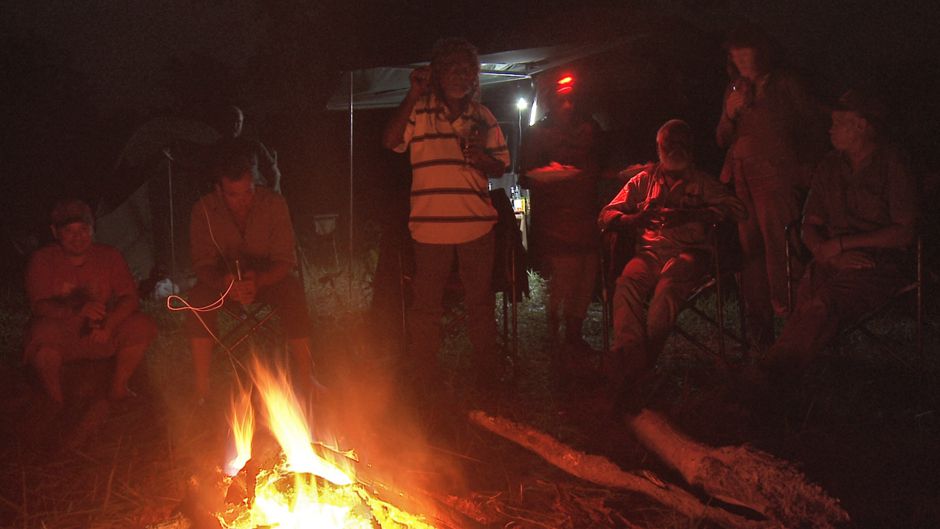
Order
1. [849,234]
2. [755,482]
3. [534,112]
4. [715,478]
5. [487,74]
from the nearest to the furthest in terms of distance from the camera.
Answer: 1. [755,482]
2. [715,478]
3. [849,234]
4. [487,74]
5. [534,112]

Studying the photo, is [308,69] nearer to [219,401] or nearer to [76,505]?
[219,401]

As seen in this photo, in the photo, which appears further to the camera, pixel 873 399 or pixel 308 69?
pixel 308 69

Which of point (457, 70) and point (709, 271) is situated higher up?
point (457, 70)

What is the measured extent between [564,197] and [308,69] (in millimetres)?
Result: 7578

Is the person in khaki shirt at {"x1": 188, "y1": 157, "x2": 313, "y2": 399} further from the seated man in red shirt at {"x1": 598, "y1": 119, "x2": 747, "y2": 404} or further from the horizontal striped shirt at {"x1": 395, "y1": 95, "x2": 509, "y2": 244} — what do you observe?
the seated man in red shirt at {"x1": 598, "y1": 119, "x2": 747, "y2": 404}

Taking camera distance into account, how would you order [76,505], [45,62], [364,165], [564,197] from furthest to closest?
[45,62], [364,165], [564,197], [76,505]

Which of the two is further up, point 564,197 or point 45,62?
point 45,62

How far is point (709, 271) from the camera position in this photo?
394 cm

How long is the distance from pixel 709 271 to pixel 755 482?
179 centimetres

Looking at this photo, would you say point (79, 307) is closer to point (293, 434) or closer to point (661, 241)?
point (293, 434)

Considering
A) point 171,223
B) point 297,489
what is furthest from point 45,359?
point 171,223

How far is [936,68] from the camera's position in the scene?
7305mm

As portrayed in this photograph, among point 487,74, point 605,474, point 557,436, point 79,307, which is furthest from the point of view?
point 487,74

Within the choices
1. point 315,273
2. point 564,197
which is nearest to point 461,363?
point 564,197
